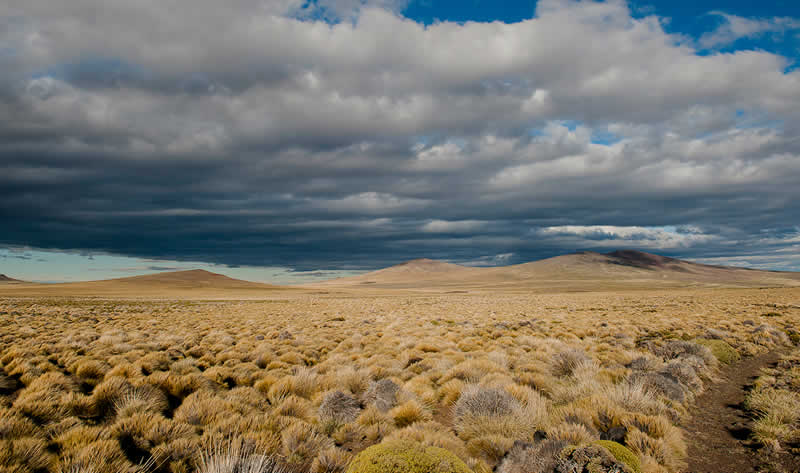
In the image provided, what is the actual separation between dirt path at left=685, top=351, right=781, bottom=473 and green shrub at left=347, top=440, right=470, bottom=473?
169 inches

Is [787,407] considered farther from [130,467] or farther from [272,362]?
[272,362]

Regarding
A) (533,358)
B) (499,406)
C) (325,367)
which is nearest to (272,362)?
(325,367)

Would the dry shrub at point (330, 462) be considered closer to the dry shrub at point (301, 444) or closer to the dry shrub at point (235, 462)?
the dry shrub at point (301, 444)

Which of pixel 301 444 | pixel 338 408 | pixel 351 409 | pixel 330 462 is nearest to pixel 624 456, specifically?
pixel 330 462

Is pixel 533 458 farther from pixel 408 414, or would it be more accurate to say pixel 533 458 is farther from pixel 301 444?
pixel 301 444

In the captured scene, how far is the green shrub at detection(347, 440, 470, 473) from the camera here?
12.6 ft

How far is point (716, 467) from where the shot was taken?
576 cm

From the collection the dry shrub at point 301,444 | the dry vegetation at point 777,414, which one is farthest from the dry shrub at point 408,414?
the dry vegetation at point 777,414

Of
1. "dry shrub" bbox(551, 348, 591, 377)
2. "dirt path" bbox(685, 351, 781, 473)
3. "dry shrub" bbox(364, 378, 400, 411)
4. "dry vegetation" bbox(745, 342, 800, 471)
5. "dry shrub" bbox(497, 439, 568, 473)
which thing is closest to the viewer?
"dry shrub" bbox(497, 439, 568, 473)

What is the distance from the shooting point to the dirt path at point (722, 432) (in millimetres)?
5832

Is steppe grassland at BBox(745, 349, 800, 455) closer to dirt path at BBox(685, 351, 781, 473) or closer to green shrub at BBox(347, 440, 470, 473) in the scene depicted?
dirt path at BBox(685, 351, 781, 473)

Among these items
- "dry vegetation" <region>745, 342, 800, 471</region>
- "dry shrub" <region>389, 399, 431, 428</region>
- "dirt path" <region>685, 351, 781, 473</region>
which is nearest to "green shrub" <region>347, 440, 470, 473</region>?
"dry shrub" <region>389, 399, 431, 428</region>

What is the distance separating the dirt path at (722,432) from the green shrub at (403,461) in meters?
4.30

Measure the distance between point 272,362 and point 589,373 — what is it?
29.0 ft
